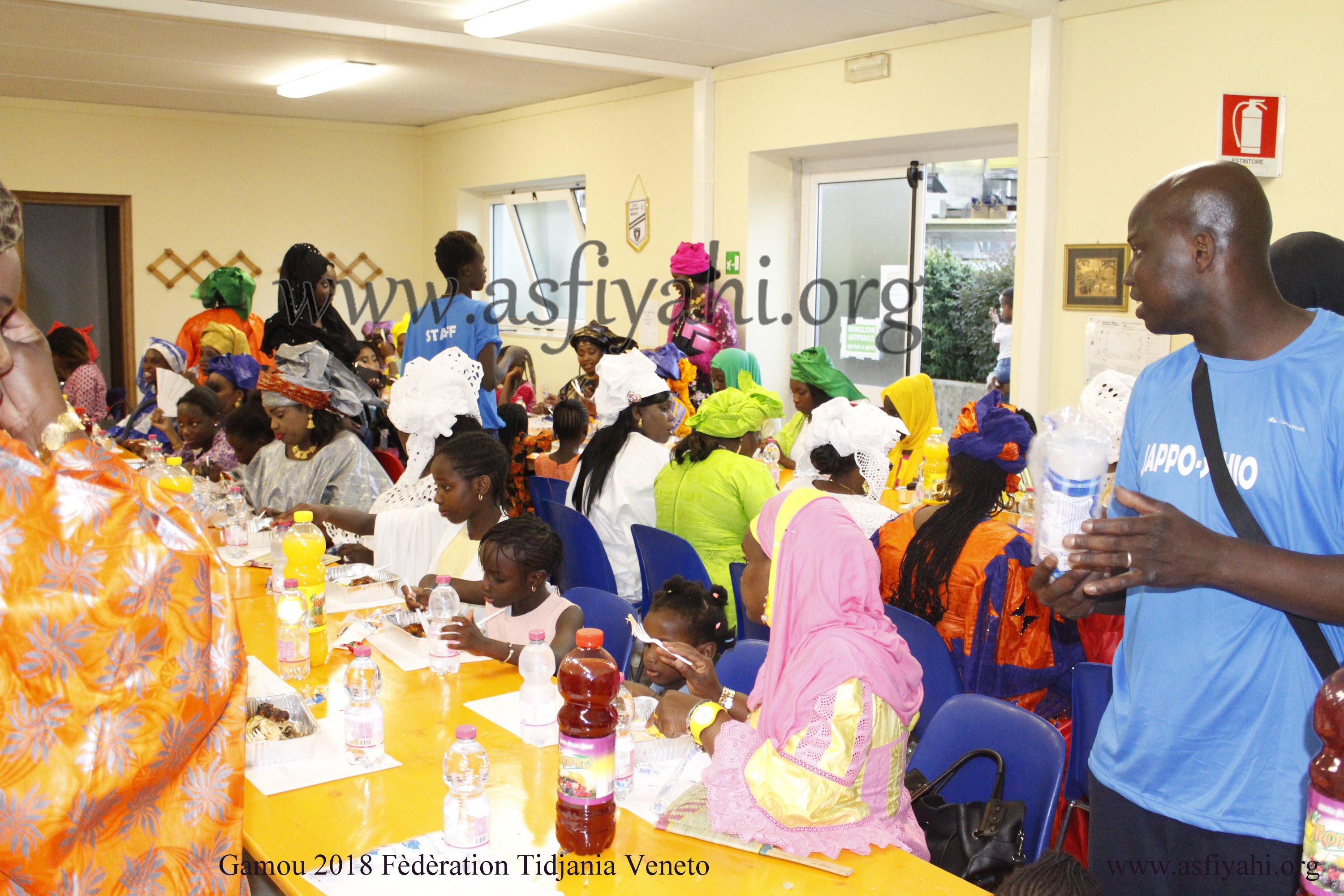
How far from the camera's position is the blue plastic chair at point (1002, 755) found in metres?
2.03

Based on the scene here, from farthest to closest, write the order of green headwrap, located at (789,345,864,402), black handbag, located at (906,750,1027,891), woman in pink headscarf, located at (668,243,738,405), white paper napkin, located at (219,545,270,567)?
woman in pink headscarf, located at (668,243,738,405) → green headwrap, located at (789,345,864,402) → white paper napkin, located at (219,545,270,567) → black handbag, located at (906,750,1027,891)

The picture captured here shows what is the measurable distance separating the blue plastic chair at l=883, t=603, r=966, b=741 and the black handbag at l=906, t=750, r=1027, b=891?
614 mm

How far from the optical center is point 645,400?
15.1 feet

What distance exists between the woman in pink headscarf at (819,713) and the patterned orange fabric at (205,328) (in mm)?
5653

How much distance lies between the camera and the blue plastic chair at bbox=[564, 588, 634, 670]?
9.65ft

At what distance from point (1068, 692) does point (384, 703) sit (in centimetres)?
180

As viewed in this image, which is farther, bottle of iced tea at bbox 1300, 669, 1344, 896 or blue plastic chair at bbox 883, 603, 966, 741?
blue plastic chair at bbox 883, 603, 966, 741

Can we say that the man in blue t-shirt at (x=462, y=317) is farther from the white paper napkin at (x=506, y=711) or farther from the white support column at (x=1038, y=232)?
the white paper napkin at (x=506, y=711)

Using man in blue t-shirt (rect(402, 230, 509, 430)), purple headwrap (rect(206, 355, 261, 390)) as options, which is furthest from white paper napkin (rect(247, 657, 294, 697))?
purple headwrap (rect(206, 355, 261, 390))

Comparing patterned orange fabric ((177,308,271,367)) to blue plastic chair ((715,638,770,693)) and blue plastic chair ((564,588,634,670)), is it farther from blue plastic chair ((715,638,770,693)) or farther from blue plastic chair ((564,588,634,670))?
blue plastic chair ((715,638,770,693))

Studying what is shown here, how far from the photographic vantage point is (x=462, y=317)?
5.63 m

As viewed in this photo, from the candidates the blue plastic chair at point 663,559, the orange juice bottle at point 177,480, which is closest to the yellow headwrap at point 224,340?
the orange juice bottle at point 177,480

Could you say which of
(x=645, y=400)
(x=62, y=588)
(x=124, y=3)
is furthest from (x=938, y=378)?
(x=62, y=588)

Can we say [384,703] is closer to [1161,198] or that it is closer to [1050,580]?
[1050,580]
